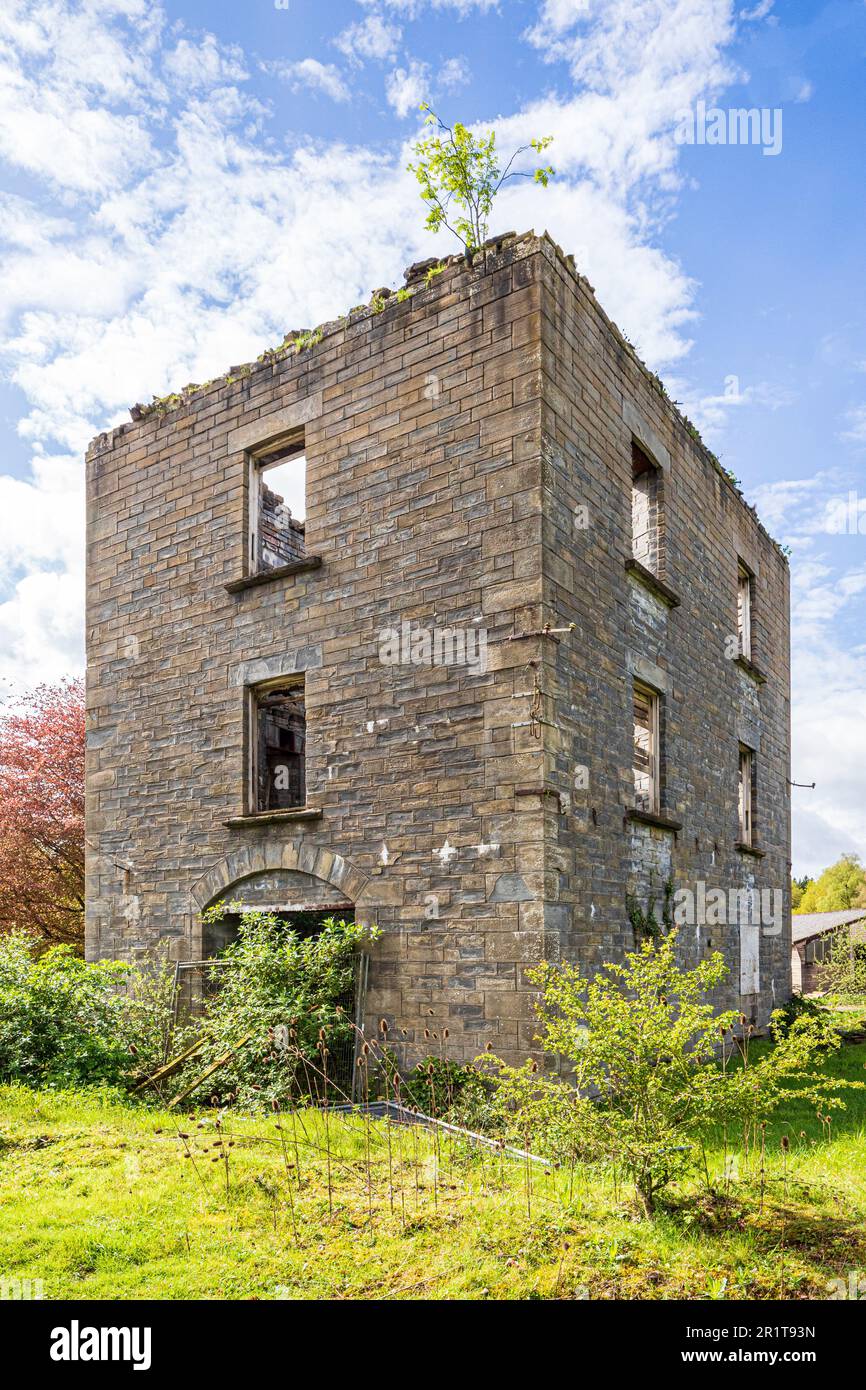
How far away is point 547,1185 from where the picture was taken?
574cm

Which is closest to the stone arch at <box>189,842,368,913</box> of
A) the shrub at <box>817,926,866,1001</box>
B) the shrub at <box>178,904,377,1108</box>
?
the shrub at <box>178,904,377,1108</box>

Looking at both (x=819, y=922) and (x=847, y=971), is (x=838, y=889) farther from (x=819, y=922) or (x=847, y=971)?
(x=847, y=971)

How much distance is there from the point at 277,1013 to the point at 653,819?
14.7 feet

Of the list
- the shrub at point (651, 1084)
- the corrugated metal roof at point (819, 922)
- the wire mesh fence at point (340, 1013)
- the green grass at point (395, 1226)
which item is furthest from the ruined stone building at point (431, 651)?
the corrugated metal roof at point (819, 922)

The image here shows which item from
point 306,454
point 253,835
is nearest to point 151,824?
point 253,835

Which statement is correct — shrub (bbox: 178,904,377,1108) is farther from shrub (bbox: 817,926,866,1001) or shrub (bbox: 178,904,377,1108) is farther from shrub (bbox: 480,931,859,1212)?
shrub (bbox: 817,926,866,1001)

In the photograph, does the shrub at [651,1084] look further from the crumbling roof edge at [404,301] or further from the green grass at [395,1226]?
the crumbling roof edge at [404,301]

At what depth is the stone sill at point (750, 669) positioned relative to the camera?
14.2m

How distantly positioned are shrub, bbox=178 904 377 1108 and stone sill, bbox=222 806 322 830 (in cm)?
107

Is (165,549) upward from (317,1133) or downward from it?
upward

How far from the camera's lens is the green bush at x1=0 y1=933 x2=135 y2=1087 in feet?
28.5

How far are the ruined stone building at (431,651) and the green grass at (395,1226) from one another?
2392mm

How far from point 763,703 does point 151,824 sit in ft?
32.5
